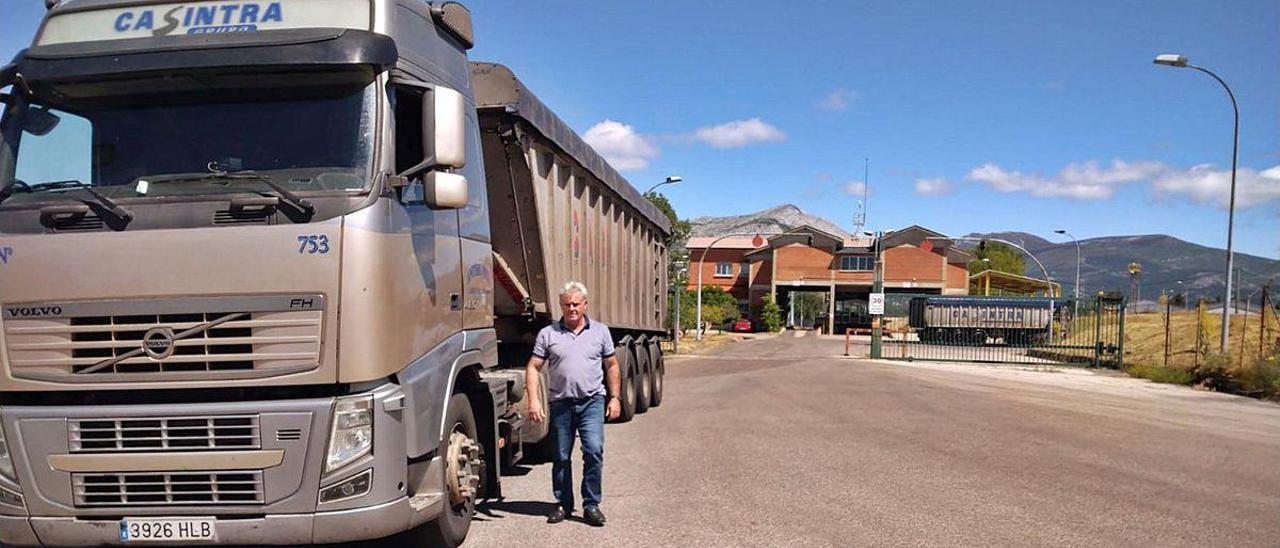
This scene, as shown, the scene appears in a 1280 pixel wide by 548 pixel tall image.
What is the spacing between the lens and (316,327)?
184 inches

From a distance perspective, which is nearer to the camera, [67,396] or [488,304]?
[67,396]

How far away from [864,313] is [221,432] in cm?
7124

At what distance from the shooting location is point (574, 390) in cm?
659

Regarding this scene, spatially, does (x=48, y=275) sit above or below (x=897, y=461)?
above

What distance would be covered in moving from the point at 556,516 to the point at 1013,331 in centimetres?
4329

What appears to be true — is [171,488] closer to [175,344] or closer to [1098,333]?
[175,344]

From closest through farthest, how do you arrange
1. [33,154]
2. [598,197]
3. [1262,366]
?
[33,154] < [598,197] < [1262,366]

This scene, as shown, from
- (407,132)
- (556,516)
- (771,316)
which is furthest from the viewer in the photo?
(771,316)

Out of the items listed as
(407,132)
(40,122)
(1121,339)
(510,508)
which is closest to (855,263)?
(1121,339)

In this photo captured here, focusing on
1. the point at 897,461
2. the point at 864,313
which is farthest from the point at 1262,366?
the point at 864,313

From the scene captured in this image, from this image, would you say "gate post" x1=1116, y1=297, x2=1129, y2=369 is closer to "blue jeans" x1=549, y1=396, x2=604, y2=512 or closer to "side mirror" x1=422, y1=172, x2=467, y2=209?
"blue jeans" x1=549, y1=396, x2=604, y2=512

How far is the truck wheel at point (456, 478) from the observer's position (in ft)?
18.5

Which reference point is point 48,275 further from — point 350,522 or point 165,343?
point 350,522

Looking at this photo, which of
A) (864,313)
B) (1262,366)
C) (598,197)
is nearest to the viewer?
(598,197)
